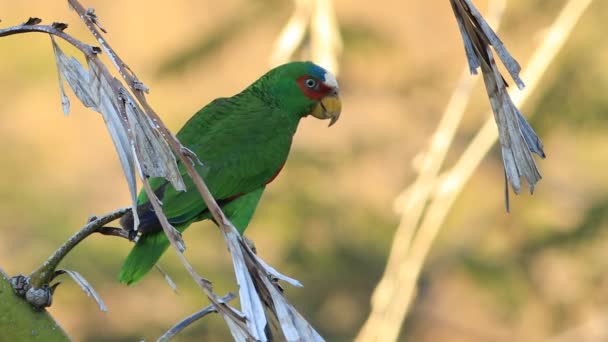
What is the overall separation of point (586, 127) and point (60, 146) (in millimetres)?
2900

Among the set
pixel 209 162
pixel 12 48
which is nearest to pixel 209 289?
pixel 209 162

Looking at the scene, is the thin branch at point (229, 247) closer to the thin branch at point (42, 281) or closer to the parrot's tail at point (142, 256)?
the thin branch at point (42, 281)

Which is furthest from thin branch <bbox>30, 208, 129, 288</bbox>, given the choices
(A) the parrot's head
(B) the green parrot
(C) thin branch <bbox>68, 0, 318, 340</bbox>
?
(A) the parrot's head

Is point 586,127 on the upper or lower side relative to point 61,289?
upper

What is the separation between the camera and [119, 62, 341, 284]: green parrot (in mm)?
1489

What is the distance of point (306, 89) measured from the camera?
6.79 feet

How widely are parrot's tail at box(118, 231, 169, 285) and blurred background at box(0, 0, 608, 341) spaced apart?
185 centimetres

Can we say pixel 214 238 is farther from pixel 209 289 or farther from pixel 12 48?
pixel 209 289

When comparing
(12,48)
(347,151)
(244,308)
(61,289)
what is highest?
(244,308)

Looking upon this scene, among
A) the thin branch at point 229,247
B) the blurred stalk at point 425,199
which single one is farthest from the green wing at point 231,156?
the thin branch at point 229,247

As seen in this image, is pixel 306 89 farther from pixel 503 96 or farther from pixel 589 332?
pixel 589 332

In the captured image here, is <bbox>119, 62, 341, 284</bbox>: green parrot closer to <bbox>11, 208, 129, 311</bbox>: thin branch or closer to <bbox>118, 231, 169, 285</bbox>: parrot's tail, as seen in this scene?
<bbox>118, 231, 169, 285</bbox>: parrot's tail

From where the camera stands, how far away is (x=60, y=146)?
5340 mm

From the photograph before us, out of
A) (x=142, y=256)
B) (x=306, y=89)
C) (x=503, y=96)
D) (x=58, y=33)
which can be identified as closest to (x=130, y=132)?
(x=58, y=33)
